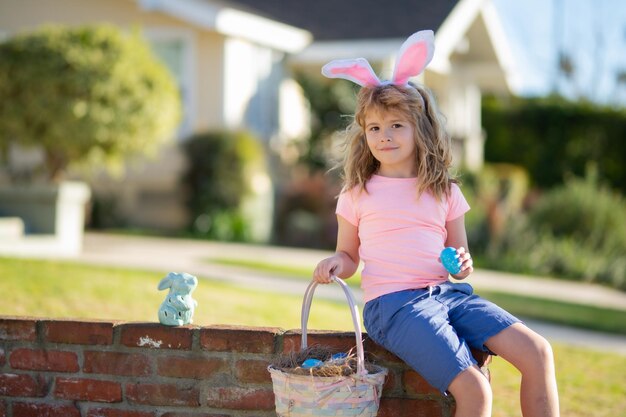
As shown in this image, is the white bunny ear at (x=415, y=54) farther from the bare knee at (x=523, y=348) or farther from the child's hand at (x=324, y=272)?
the bare knee at (x=523, y=348)

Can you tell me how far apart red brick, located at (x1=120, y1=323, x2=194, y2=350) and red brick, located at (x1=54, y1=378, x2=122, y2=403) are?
19 cm

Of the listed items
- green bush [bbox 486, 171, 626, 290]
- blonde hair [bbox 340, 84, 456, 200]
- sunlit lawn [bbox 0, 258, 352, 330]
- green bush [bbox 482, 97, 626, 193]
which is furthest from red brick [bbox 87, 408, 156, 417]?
green bush [bbox 482, 97, 626, 193]

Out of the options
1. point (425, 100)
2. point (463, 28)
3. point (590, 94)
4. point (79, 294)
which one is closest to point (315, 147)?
point (463, 28)

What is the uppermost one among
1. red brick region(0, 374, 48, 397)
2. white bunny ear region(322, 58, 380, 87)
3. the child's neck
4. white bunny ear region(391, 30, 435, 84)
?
white bunny ear region(391, 30, 435, 84)

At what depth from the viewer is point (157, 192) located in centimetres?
1528

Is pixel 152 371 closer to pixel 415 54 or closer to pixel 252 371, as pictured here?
pixel 252 371

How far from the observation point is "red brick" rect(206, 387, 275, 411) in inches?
144

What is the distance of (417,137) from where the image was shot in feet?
12.0

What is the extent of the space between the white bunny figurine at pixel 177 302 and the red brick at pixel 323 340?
427 millimetres

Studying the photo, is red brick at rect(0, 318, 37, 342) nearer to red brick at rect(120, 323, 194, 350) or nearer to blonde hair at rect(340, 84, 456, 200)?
red brick at rect(120, 323, 194, 350)

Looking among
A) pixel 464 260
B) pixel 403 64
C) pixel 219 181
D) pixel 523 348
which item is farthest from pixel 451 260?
pixel 219 181

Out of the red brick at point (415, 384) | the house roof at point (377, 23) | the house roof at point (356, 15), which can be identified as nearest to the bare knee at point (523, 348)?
the red brick at point (415, 384)

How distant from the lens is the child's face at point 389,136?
11.9ft

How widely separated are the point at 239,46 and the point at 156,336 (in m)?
12.1
